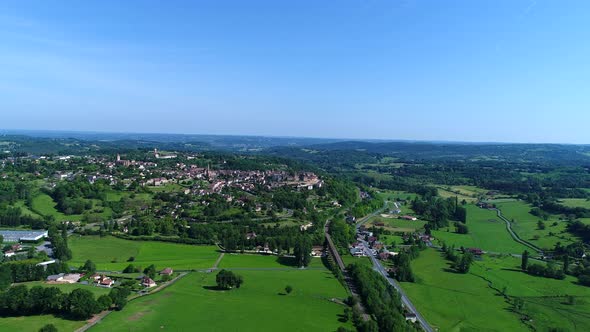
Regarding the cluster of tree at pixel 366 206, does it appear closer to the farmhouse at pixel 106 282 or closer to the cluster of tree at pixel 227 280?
the cluster of tree at pixel 227 280

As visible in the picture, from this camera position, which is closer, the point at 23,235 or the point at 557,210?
the point at 23,235

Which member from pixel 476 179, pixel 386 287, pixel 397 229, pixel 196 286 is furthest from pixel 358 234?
pixel 476 179

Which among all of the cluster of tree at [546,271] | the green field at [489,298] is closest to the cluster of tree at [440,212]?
the green field at [489,298]

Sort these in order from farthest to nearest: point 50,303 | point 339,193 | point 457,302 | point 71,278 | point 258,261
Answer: point 339,193
point 258,261
point 71,278
point 457,302
point 50,303

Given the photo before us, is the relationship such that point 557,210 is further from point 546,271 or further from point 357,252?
point 357,252

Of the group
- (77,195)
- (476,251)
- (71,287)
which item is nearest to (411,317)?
(476,251)

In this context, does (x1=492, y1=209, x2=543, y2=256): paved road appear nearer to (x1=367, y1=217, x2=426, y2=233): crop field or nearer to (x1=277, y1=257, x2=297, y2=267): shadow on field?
(x1=367, y1=217, x2=426, y2=233): crop field
